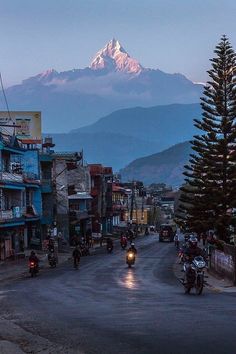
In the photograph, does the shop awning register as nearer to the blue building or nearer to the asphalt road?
the blue building

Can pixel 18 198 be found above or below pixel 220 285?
above

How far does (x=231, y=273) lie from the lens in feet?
80.8

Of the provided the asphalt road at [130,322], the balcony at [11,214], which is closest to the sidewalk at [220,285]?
the asphalt road at [130,322]

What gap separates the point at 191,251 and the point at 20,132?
2023 inches

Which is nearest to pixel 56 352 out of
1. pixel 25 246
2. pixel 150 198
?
pixel 25 246

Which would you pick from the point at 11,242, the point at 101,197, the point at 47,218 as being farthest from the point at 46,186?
the point at 101,197

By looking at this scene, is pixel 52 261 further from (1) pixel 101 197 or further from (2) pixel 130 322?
(1) pixel 101 197

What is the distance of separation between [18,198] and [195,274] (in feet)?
130

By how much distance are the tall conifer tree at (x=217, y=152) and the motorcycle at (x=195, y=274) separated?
26858 mm

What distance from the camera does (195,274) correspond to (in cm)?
1833

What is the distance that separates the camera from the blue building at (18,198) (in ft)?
166

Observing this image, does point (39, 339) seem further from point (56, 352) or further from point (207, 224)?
point (207, 224)

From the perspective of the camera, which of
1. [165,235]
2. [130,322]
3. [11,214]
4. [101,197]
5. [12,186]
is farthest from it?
[101,197]

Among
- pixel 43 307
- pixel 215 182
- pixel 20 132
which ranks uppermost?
pixel 20 132
